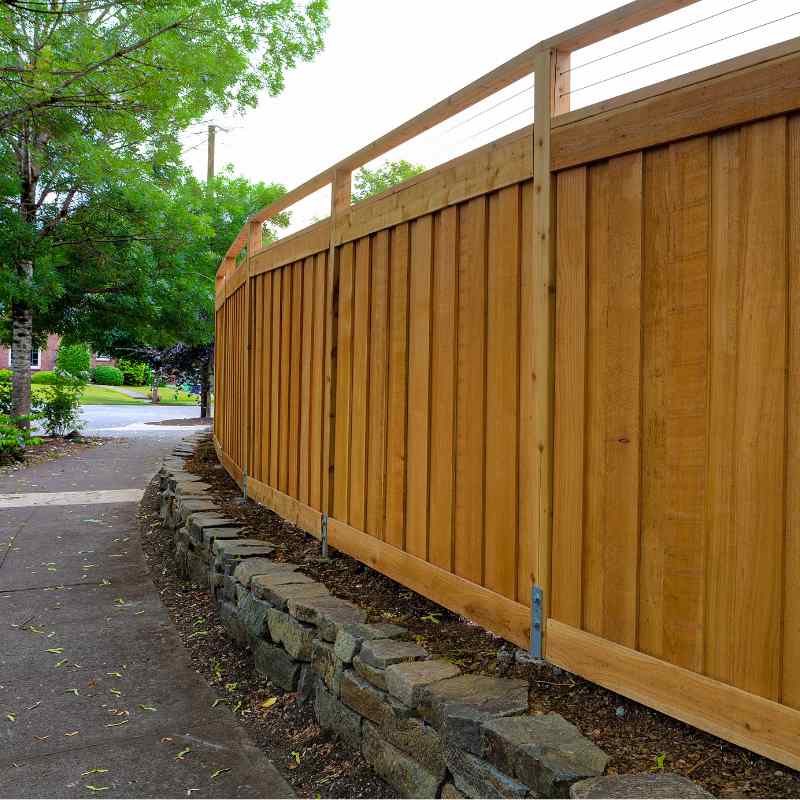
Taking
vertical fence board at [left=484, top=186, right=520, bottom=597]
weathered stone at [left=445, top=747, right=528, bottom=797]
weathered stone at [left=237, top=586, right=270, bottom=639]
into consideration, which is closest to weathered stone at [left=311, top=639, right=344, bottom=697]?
weathered stone at [left=237, top=586, right=270, bottom=639]

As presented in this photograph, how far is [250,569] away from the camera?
3.82 metres

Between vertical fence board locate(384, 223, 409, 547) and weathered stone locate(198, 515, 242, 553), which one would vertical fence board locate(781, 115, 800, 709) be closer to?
vertical fence board locate(384, 223, 409, 547)

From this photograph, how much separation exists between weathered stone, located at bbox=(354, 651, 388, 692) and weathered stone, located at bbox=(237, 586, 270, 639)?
90 centimetres

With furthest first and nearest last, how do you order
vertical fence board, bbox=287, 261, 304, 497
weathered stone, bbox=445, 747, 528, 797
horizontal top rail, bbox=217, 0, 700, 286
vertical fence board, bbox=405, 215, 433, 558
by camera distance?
vertical fence board, bbox=287, 261, 304, 497
vertical fence board, bbox=405, 215, 433, 558
horizontal top rail, bbox=217, 0, 700, 286
weathered stone, bbox=445, 747, 528, 797

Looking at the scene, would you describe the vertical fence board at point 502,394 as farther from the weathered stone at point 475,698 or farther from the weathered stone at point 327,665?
the weathered stone at point 327,665

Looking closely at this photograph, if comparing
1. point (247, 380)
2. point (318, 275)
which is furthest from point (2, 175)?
point (318, 275)

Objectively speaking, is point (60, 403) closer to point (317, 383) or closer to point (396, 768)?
point (317, 383)

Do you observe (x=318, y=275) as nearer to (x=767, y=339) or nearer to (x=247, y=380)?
(x=247, y=380)

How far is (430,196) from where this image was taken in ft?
10.4

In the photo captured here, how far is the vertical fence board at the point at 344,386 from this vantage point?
12.7ft

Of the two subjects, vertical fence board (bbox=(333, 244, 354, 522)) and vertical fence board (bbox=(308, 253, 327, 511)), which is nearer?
vertical fence board (bbox=(333, 244, 354, 522))

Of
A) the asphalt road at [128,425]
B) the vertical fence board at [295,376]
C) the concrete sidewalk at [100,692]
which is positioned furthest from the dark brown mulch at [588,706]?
the asphalt road at [128,425]

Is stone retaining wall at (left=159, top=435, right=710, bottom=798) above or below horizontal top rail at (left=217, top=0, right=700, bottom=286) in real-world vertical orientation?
below

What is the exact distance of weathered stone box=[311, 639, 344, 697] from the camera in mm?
2824
